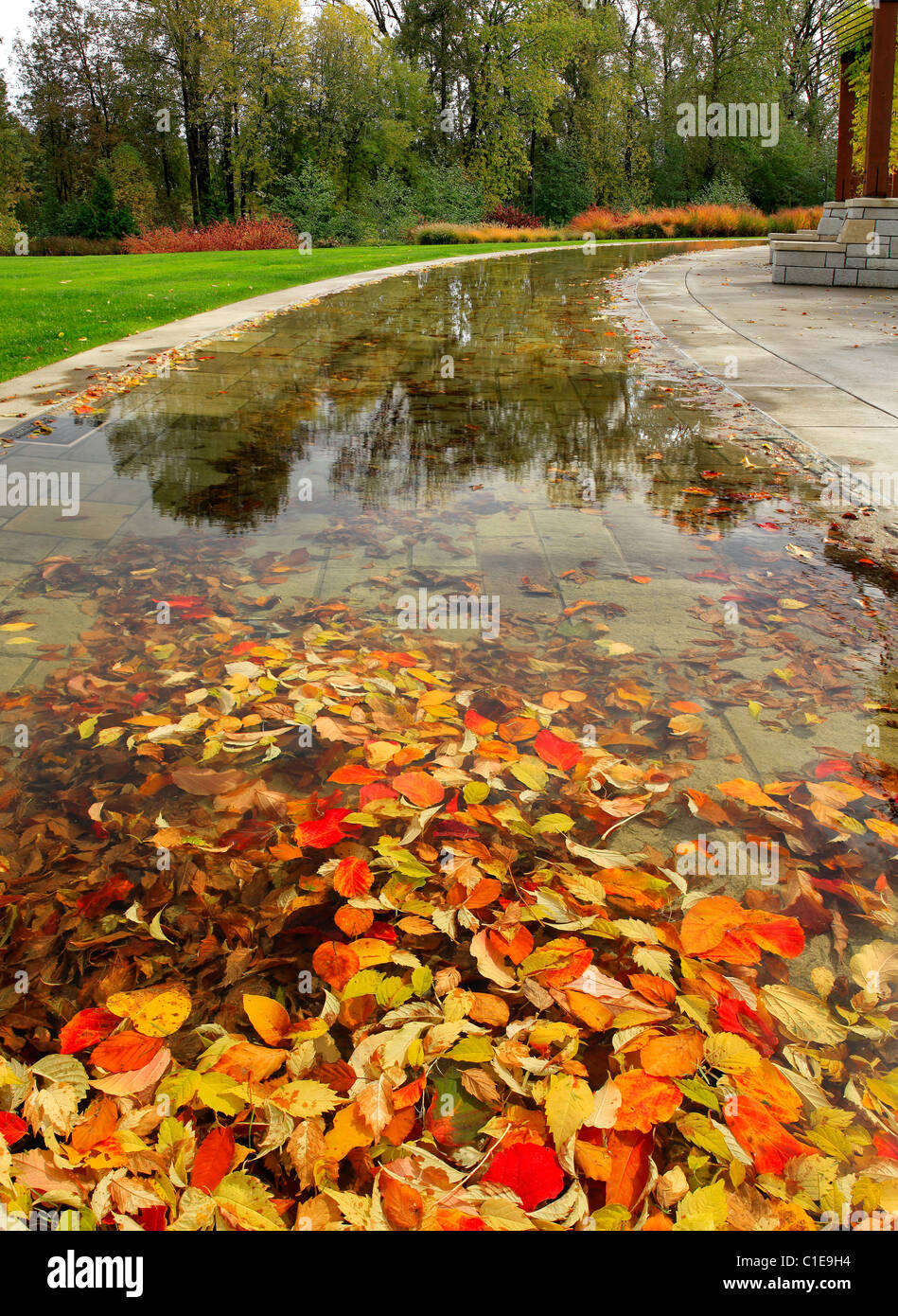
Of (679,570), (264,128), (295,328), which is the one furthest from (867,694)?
(264,128)

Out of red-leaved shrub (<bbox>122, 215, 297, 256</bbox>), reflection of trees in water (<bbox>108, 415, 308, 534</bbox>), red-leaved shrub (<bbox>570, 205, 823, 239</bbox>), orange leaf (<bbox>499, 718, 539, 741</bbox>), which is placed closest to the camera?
orange leaf (<bbox>499, 718, 539, 741</bbox>)

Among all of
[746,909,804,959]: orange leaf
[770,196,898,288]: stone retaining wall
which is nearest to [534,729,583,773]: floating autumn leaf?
[746,909,804,959]: orange leaf

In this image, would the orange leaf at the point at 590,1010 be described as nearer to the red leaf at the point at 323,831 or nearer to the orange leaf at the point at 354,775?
the red leaf at the point at 323,831

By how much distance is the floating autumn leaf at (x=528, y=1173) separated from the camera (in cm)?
165

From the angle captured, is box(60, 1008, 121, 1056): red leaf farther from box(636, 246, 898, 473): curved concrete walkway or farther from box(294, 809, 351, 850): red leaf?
box(636, 246, 898, 473): curved concrete walkway

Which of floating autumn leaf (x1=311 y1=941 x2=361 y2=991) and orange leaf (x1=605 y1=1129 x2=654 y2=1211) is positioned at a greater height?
floating autumn leaf (x1=311 y1=941 x2=361 y2=991)

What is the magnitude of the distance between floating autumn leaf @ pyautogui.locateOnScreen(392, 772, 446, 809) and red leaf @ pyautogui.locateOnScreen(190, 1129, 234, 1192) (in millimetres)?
1106

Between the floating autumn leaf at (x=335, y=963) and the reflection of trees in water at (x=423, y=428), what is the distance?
10.5ft

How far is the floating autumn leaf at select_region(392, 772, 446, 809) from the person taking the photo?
268 centimetres

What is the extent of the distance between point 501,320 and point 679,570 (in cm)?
854

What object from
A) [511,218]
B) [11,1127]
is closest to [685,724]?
[11,1127]

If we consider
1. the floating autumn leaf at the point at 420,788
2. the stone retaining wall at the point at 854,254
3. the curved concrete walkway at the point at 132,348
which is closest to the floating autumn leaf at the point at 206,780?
the floating autumn leaf at the point at 420,788

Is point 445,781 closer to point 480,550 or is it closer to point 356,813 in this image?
point 356,813

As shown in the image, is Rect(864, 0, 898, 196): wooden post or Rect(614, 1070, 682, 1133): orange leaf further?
Rect(864, 0, 898, 196): wooden post
